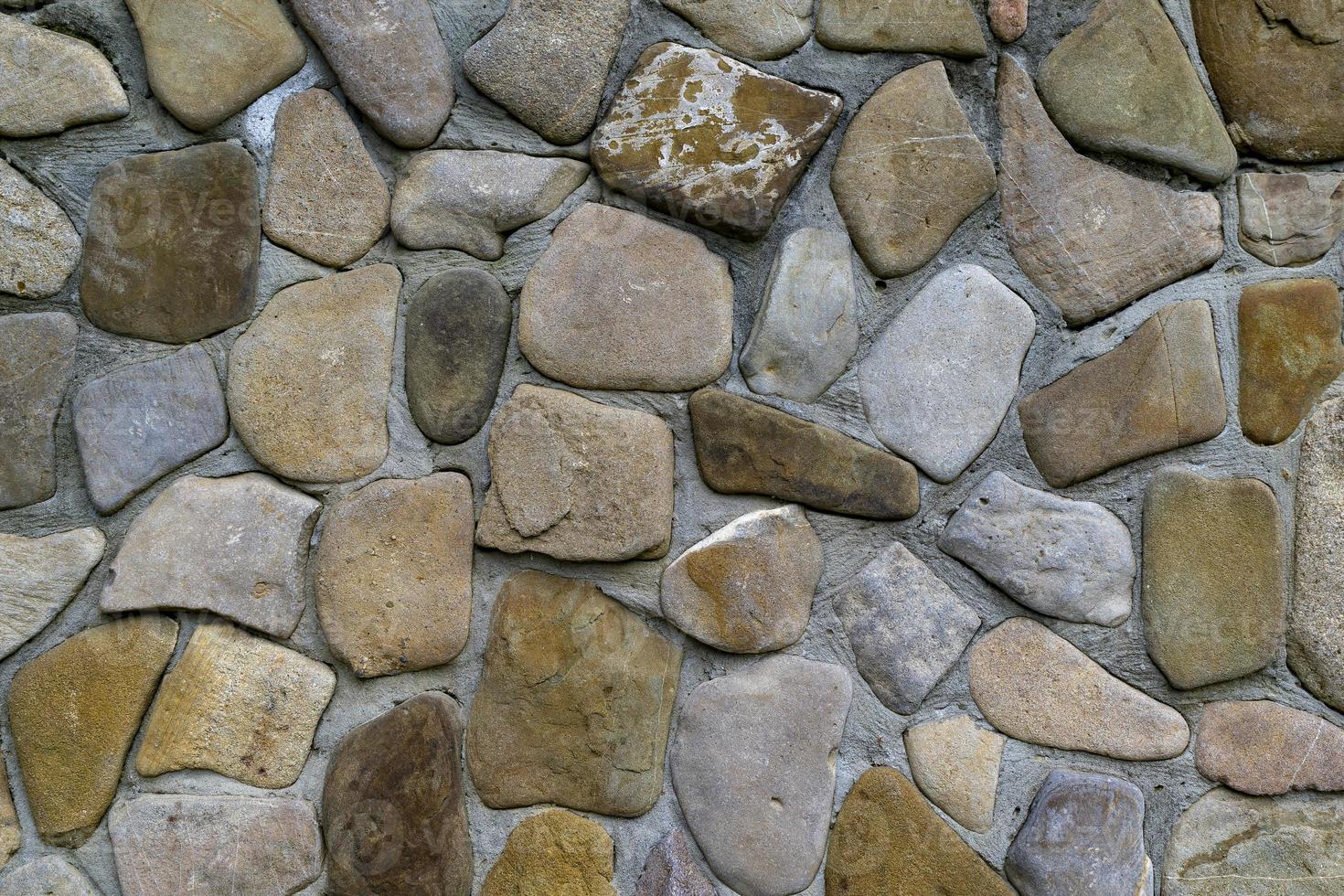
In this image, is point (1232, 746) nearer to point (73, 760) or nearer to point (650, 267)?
point (650, 267)

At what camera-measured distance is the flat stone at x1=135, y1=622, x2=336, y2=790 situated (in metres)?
0.87

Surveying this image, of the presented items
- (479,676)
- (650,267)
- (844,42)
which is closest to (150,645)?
(479,676)

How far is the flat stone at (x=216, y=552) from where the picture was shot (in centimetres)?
86

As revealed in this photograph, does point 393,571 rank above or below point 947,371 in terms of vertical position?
below

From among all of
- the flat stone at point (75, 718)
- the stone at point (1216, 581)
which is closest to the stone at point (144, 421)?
the flat stone at point (75, 718)

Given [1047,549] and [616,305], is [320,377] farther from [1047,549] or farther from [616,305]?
[1047,549]

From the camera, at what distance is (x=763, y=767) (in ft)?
2.98

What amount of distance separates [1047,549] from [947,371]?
19 centimetres

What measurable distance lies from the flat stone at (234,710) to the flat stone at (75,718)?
28 millimetres

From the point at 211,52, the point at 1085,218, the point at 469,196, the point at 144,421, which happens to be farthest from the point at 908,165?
the point at 144,421

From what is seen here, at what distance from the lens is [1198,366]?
0.91 metres

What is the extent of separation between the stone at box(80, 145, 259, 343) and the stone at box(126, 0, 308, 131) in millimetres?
37

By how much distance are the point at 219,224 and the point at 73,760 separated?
0.49 m

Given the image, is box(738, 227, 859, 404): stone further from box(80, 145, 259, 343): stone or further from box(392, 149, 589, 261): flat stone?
Answer: box(80, 145, 259, 343): stone
